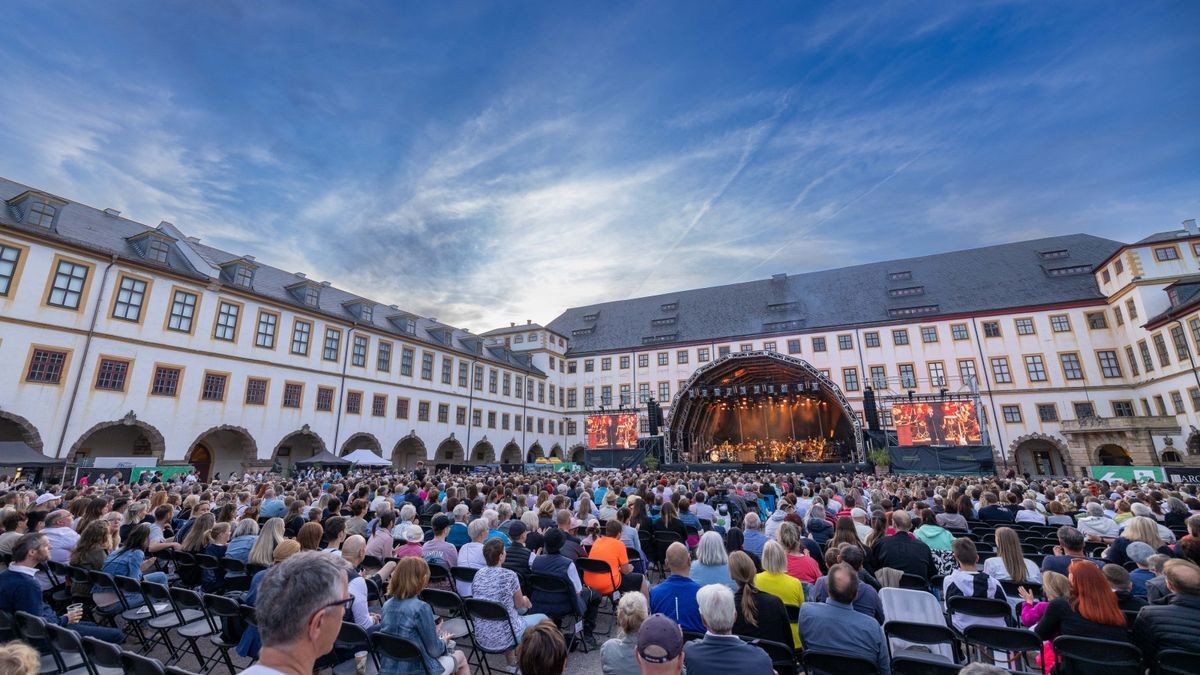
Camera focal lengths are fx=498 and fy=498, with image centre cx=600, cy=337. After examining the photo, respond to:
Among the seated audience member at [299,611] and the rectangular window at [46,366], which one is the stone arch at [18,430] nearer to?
the rectangular window at [46,366]

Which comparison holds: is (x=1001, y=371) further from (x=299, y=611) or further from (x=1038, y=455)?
(x=299, y=611)

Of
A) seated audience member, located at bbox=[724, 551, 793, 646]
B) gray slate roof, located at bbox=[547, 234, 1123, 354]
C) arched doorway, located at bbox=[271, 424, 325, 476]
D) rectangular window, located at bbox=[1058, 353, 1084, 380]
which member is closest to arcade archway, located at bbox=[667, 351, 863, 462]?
gray slate roof, located at bbox=[547, 234, 1123, 354]

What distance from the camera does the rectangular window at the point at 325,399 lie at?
28.0 metres

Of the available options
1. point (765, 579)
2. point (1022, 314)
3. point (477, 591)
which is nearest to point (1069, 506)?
point (765, 579)

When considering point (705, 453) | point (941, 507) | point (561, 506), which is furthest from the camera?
point (705, 453)

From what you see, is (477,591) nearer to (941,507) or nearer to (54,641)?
(54,641)

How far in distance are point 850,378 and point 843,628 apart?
38391mm

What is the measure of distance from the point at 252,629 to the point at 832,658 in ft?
15.2

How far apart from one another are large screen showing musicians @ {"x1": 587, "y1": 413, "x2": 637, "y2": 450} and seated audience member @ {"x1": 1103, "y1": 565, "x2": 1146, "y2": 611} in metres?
33.0

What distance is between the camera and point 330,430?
28.3 metres

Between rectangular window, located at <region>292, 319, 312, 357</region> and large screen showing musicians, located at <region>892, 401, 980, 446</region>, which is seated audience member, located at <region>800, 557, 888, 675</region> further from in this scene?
rectangular window, located at <region>292, 319, 312, 357</region>

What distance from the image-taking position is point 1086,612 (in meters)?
3.78

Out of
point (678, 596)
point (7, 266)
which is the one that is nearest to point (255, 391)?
point (7, 266)

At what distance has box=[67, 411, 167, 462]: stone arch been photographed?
19992 millimetres
